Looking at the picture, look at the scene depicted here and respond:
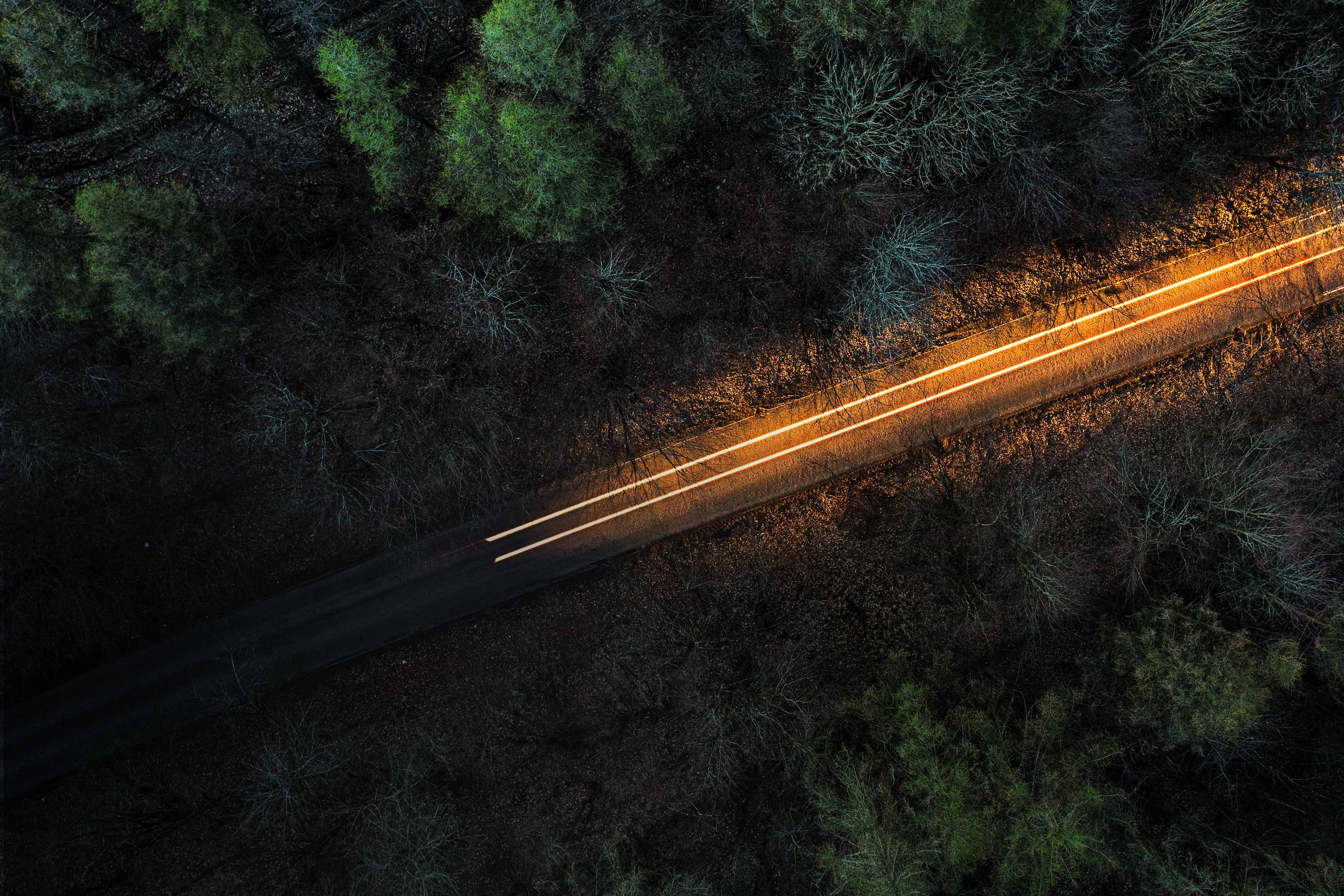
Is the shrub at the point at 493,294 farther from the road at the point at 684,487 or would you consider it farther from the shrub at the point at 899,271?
the shrub at the point at 899,271

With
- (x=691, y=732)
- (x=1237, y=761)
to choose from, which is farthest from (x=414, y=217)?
(x=1237, y=761)

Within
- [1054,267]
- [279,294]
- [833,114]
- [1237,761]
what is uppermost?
[279,294]

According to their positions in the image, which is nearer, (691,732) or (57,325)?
(57,325)

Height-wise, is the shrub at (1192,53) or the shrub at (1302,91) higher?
the shrub at (1192,53)

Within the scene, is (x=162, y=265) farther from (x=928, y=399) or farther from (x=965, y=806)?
(x=965, y=806)

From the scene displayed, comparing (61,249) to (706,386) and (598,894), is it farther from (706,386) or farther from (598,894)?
(598,894)

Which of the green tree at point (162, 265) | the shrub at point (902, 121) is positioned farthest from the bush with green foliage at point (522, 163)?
the green tree at point (162, 265)

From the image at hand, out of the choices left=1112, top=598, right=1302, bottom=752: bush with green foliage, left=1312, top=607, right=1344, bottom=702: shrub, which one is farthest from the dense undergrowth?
left=1312, top=607, right=1344, bottom=702: shrub
